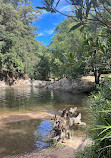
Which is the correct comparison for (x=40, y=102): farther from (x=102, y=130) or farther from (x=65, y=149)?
(x=102, y=130)

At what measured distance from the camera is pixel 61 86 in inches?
1056

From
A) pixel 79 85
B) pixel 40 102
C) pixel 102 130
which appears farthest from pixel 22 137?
pixel 79 85

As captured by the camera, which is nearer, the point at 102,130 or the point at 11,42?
the point at 102,130

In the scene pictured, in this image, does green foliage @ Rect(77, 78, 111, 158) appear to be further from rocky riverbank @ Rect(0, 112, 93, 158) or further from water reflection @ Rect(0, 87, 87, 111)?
water reflection @ Rect(0, 87, 87, 111)

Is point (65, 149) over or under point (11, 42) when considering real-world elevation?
under

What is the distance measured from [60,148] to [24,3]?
50489mm

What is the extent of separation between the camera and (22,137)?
6859mm

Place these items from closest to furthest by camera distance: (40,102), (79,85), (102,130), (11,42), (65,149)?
(102,130), (65,149), (40,102), (79,85), (11,42)

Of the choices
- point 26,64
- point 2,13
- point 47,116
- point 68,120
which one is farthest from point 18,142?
point 2,13

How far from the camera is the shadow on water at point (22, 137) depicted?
580cm

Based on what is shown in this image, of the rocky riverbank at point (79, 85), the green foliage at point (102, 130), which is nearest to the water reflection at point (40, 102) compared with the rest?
the rocky riverbank at point (79, 85)

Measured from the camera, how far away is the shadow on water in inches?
228

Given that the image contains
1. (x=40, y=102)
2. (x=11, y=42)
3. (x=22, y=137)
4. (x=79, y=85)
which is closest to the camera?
(x=22, y=137)

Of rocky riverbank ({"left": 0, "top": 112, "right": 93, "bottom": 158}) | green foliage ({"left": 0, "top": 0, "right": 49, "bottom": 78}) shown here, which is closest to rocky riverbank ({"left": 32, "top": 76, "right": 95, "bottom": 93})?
green foliage ({"left": 0, "top": 0, "right": 49, "bottom": 78})
